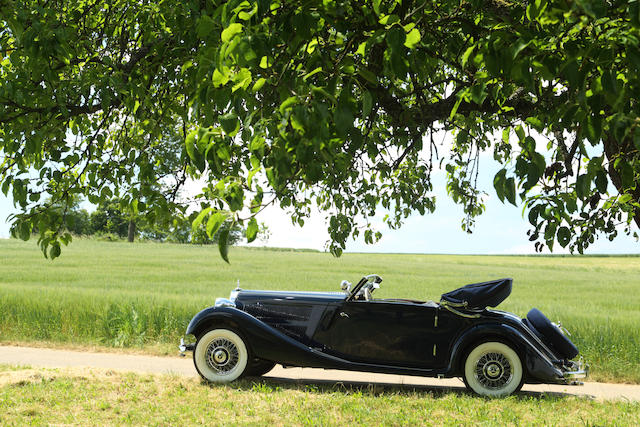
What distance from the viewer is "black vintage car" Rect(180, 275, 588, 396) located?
7.55 meters

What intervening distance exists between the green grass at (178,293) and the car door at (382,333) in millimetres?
3632

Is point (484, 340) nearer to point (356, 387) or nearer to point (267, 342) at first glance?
point (356, 387)

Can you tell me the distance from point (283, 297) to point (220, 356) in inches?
43.2

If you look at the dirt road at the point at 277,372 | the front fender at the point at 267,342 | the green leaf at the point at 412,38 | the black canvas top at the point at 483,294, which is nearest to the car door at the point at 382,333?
the front fender at the point at 267,342

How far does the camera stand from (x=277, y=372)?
9.07 meters

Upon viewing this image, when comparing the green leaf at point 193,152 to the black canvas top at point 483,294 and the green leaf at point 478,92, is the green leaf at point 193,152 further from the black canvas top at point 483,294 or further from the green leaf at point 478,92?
the black canvas top at point 483,294

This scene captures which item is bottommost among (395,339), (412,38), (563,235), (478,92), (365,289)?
(395,339)

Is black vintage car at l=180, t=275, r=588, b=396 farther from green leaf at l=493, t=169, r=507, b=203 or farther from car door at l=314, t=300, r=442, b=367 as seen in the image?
green leaf at l=493, t=169, r=507, b=203

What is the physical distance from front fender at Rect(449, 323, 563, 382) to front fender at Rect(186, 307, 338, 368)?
1527 mm

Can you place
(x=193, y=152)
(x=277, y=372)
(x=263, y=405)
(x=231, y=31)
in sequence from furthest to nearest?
(x=277, y=372) < (x=263, y=405) < (x=193, y=152) < (x=231, y=31)

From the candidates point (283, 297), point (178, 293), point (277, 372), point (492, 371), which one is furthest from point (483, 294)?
point (178, 293)

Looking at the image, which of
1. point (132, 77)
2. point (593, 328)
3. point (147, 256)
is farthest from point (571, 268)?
point (132, 77)

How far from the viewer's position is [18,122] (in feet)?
19.4

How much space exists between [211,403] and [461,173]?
5.31 metres
